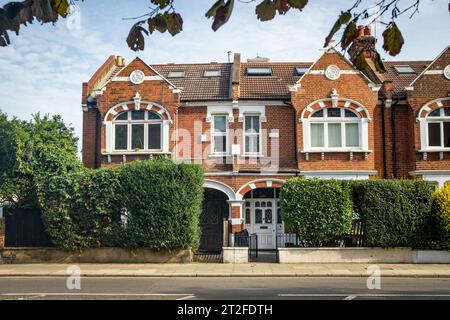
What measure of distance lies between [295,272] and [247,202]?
8.08 metres

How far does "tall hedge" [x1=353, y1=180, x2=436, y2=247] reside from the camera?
17.3 meters

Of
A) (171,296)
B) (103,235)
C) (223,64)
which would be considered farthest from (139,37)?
(223,64)

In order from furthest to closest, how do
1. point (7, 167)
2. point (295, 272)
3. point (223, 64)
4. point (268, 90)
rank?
point (223, 64) → point (268, 90) → point (7, 167) → point (295, 272)

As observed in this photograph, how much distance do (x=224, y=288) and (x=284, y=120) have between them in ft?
38.0

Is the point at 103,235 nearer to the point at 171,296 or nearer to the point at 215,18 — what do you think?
the point at 171,296

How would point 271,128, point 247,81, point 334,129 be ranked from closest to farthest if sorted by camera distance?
1. point 334,129
2. point 271,128
3. point 247,81

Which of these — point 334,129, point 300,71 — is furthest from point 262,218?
point 300,71

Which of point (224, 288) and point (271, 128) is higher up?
point (271, 128)

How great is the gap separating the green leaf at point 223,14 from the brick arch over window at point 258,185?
17.9 m

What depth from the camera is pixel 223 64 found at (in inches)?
1013

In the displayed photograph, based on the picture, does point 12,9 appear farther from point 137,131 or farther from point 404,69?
point 404,69

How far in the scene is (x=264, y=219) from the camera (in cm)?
2291

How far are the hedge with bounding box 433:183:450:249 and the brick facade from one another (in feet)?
12.5

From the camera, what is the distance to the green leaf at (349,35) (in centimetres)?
374
